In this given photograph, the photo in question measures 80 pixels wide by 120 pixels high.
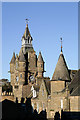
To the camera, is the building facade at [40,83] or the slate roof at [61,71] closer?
the building facade at [40,83]

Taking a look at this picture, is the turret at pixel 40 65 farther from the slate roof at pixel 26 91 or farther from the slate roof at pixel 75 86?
the slate roof at pixel 75 86

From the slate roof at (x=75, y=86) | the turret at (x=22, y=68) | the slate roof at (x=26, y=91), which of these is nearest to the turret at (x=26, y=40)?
the turret at (x=22, y=68)

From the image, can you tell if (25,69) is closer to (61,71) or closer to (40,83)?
(40,83)

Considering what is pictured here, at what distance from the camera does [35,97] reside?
2557 inches

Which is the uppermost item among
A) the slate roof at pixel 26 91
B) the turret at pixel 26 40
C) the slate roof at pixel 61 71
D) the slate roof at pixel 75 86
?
the turret at pixel 26 40

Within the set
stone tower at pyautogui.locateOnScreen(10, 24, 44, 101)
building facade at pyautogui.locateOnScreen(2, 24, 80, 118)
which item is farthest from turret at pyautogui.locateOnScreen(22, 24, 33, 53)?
stone tower at pyautogui.locateOnScreen(10, 24, 44, 101)

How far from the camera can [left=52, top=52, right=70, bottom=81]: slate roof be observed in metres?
53.5

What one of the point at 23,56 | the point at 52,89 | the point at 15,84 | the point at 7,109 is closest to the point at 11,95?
the point at 15,84

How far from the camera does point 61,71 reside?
5359cm

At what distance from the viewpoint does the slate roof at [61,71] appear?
5347cm

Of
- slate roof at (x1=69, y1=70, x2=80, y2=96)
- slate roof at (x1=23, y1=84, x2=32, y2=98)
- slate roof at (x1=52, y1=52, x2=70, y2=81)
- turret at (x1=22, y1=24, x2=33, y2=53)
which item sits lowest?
slate roof at (x1=23, y1=84, x2=32, y2=98)

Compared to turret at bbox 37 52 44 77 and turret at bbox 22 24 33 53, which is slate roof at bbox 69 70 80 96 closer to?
turret at bbox 37 52 44 77

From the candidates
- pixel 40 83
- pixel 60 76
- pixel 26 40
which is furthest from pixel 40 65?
pixel 60 76

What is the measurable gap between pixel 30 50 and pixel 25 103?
72.4 feet
